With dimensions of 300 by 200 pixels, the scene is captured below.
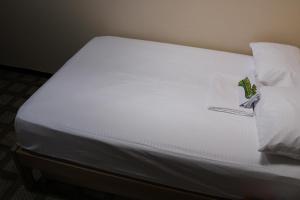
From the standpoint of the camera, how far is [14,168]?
72.8 inches

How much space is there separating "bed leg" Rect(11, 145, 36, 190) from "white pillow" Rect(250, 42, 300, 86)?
1.43 metres

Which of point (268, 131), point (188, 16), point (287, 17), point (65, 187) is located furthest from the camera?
point (188, 16)

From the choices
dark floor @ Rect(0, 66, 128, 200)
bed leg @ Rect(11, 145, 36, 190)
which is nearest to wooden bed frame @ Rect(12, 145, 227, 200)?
bed leg @ Rect(11, 145, 36, 190)

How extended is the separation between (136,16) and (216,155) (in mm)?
1333

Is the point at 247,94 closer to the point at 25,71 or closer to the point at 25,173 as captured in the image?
the point at 25,173

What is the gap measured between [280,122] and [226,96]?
1.36 ft

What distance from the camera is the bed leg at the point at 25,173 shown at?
1.55 metres

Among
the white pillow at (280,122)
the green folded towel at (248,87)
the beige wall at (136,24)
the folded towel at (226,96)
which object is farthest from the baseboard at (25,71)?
the white pillow at (280,122)

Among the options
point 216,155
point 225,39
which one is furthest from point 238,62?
point 216,155

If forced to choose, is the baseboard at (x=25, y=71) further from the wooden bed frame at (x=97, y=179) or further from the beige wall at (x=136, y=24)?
the wooden bed frame at (x=97, y=179)

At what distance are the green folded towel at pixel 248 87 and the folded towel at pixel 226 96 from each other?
0.04 m

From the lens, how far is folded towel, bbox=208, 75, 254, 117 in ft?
4.82

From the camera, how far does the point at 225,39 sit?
2.07 metres

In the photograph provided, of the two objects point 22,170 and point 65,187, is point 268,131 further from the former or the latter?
point 22,170
